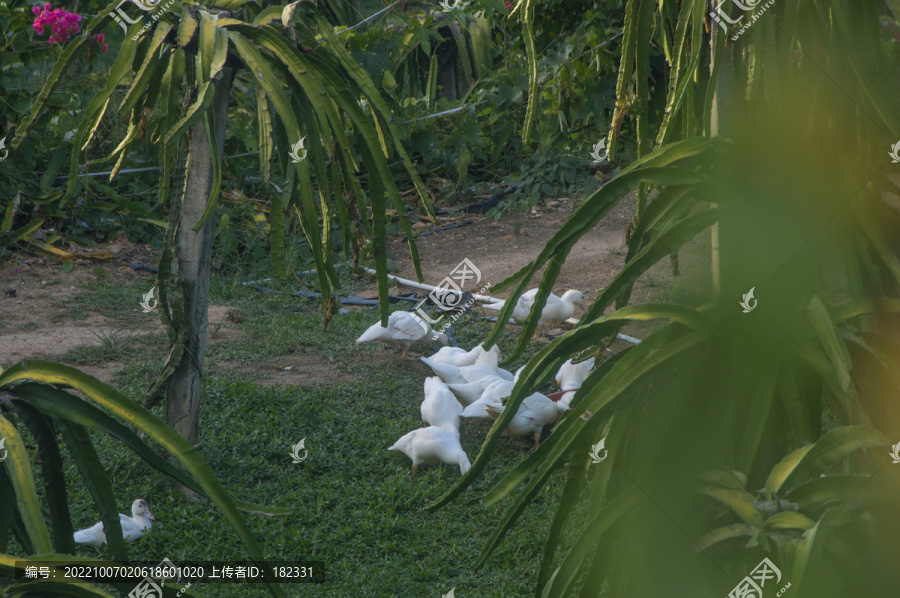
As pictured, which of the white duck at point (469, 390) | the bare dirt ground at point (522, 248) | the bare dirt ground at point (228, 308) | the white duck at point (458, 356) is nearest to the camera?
the white duck at point (469, 390)

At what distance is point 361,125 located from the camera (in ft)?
5.79

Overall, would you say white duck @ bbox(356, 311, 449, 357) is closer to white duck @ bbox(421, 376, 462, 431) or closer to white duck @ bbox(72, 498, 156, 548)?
white duck @ bbox(421, 376, 462, 431)

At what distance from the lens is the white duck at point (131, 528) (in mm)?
1991

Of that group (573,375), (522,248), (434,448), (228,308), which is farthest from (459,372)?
(522,248)

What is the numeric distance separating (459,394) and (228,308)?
164cm

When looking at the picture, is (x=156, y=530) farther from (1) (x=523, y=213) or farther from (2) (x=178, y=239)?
(1) (x=523, y=213)

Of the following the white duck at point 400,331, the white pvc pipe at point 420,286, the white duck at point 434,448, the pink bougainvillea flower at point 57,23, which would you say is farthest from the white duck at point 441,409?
the pink bougainvillea flower at point 57,23

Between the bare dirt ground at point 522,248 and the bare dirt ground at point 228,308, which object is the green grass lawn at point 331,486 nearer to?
the bare dirt ground at point 228,308

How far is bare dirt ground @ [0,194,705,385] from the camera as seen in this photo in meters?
3.34

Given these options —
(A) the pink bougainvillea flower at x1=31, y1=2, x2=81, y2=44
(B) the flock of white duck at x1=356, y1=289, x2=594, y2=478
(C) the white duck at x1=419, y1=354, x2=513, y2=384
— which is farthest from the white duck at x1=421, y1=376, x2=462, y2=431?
(A) the pink bougainvillea flower at x1=31, y1=2, x2=81, y2=44

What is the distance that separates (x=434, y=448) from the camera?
248 cm

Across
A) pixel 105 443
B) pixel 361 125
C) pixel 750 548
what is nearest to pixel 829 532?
pixel 750 548

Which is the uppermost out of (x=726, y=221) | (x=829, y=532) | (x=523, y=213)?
(x=726, y=221)

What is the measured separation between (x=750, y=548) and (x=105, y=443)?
2.45 m
